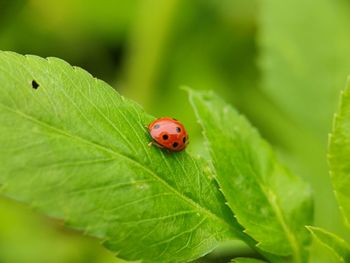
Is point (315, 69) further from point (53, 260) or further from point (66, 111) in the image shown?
point (66, 111)

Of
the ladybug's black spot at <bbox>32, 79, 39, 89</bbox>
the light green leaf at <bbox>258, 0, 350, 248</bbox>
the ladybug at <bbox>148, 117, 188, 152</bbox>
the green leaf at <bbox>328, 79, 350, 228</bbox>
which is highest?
the light green leaf at <bbox>258, 0, 350, 248</bbox>

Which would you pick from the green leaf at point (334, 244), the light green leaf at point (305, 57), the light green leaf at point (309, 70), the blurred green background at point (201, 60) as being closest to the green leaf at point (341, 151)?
the green leaf at point (334, 244)

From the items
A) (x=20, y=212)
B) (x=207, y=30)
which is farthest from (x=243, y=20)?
(x=20, y=212)

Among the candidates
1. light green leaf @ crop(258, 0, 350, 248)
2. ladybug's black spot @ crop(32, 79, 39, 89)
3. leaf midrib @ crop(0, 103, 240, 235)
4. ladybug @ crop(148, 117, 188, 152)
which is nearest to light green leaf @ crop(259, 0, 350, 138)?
light green leaf @ crop(258, 0, 350, 248)

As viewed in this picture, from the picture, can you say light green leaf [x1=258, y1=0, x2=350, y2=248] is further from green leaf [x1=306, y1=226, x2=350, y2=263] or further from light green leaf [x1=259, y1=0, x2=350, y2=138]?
green leaf [x1=306, y1=226, x2=350, y2=263]

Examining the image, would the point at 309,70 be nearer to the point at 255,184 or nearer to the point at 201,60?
the point at 201,60

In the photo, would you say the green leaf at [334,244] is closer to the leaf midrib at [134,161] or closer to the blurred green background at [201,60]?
the leaf midrib at [134,161]
